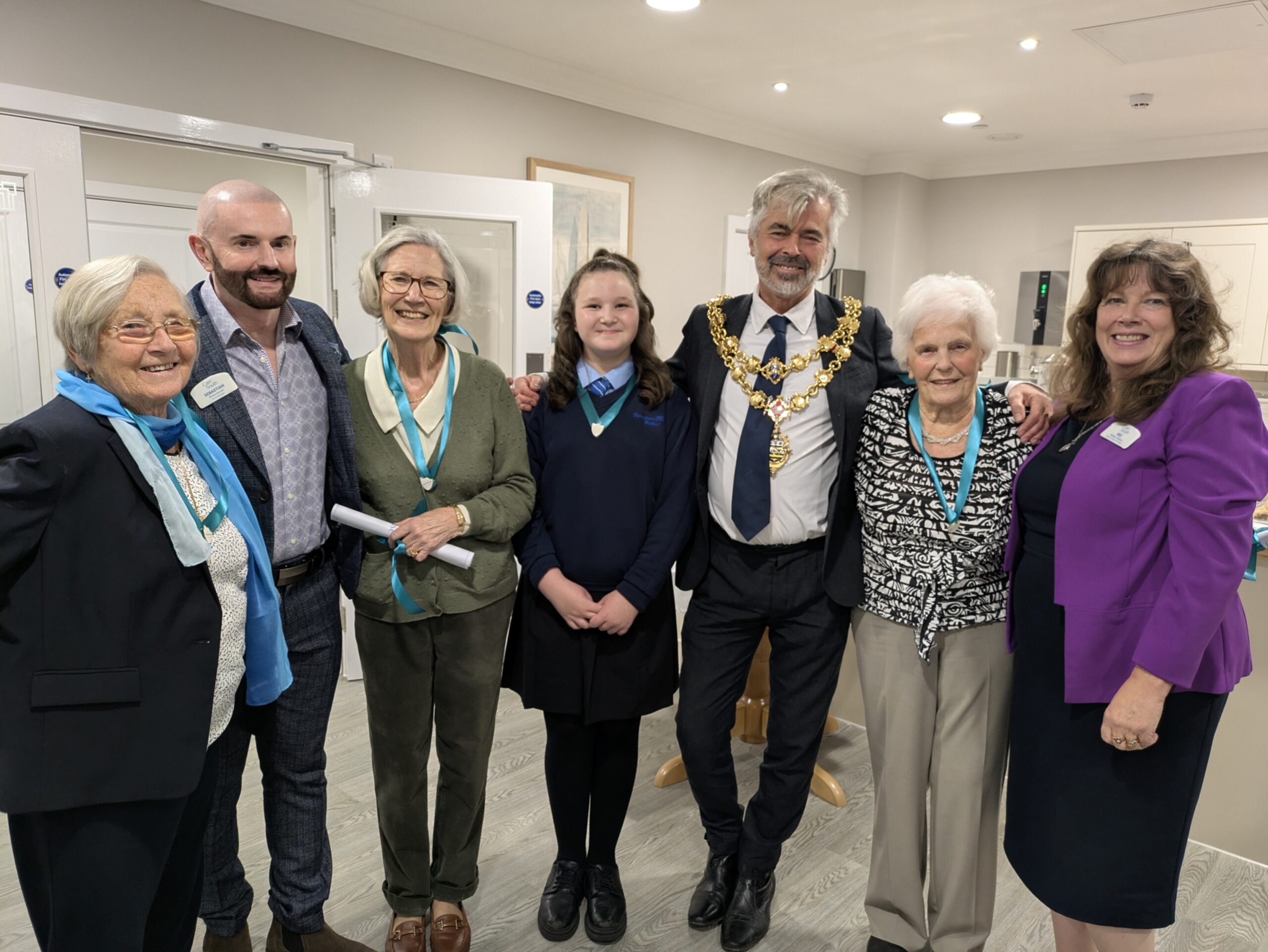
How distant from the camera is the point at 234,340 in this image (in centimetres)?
162

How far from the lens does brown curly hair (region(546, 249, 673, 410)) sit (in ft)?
6.45

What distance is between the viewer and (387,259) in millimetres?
1779

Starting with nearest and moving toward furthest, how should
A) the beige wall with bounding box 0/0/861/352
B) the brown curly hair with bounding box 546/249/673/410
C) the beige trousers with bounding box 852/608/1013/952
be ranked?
the beige trousers with bounding box 852/608/1013/952
the brown curly hair with bounding box 546/249/673/410
the beige wall with bounding box 0/0/861/352

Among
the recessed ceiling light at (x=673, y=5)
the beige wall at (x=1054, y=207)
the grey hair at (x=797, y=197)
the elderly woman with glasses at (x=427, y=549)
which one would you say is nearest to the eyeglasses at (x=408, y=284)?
the elderly woman with glasses at (x=427, y=549)

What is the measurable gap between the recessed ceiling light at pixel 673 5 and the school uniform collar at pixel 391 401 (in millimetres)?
2312

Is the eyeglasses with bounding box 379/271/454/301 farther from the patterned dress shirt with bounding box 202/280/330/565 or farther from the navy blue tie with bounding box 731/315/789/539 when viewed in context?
the navy blue tie with bounding box 731/315/789/539

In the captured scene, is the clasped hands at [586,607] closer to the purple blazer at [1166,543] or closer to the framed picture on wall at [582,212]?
the purple blazer at [1166,543]

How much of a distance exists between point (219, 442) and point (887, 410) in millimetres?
1310

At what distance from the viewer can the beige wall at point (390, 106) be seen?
9.71 ft

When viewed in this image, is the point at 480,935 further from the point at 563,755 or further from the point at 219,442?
the point at 219,442

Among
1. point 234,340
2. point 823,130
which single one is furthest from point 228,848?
point 823,130

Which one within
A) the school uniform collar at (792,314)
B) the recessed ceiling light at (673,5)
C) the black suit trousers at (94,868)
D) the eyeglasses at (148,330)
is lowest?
the black suit trousers at (94,868)

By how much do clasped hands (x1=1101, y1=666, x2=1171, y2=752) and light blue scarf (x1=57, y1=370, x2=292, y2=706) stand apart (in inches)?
56.7

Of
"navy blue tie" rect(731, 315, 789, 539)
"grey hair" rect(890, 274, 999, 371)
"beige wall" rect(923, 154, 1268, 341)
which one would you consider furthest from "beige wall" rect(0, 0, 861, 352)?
"grey hair" rect(890, 274, 999, 371)
